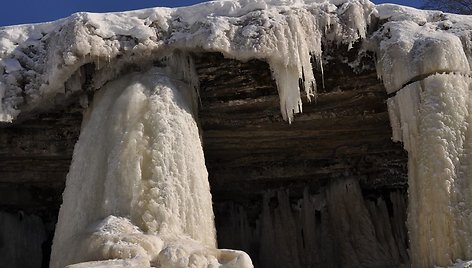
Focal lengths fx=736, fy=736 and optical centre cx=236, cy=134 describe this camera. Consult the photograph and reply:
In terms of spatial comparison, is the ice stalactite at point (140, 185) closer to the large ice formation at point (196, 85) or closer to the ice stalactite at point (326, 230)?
the large ice formation at point (196, 85)

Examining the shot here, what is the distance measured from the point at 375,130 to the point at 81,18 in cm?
318

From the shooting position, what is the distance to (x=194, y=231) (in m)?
5.61

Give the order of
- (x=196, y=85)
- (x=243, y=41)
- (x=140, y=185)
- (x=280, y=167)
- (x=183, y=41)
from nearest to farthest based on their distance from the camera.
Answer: (x=140, y=185), (x=243, y=41), (x=183, y=41), (x=196, y=85), (x=280, y=167)

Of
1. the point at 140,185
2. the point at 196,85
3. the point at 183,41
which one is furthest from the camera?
the point at 196,85

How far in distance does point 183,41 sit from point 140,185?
1306 mm

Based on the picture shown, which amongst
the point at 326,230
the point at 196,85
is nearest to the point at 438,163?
the point at 196,85

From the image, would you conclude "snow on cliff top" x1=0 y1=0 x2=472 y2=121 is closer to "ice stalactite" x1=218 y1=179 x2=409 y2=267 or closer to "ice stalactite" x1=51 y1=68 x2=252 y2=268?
"ice stalactite" x1=51 y1=68 x2=252 y2=268

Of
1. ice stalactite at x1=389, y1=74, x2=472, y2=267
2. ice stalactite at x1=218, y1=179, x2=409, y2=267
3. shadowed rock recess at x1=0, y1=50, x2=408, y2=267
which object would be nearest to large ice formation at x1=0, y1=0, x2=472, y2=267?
ice stalactite at x1=389, y1=74, x2=472, y2=267

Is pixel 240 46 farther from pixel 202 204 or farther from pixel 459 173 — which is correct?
pixel 459 173

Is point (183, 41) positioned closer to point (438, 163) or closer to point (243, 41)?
point (243, 41)

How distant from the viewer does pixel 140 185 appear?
5.66m

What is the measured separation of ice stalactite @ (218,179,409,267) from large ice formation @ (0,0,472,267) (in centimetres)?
233

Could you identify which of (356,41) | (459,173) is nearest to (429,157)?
(459,173)

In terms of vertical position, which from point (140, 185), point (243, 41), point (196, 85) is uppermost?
point (243, 41)
